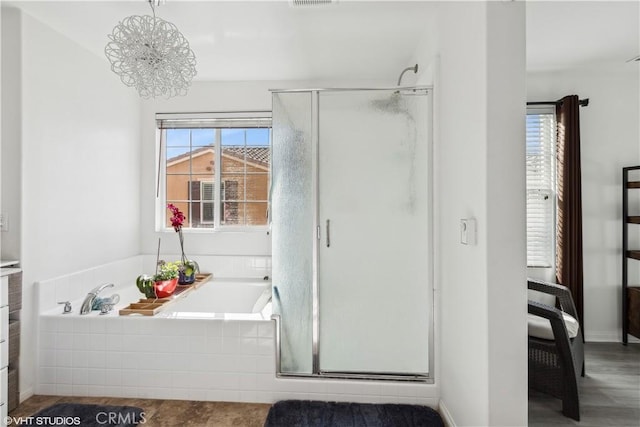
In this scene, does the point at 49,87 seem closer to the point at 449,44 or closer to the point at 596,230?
the point at 449,44

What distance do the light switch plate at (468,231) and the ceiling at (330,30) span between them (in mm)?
1371

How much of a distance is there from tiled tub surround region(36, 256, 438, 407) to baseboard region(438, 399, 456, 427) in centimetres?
25

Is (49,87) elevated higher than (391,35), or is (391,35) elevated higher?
(391,35)

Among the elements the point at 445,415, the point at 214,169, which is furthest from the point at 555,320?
the point at 214,169

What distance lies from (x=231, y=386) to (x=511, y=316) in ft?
5.38

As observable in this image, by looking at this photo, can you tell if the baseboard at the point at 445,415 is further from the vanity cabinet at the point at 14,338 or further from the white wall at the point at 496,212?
the vanity cabinet at the point at 14,338

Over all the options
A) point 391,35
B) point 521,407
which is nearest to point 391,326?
point 521,407

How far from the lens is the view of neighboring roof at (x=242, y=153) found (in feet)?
11.3

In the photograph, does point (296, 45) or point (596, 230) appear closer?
point (296, 45)

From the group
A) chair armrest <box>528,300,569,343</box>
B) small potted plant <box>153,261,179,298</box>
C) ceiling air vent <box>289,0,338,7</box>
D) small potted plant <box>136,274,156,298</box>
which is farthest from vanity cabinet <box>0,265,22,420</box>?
chair armrest <box>528,300,569,343</box>

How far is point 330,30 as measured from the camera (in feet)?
7.77

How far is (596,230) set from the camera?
308 cm

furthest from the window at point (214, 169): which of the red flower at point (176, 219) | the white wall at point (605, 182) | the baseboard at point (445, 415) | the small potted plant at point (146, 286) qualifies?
the white wall at point (605, 182)

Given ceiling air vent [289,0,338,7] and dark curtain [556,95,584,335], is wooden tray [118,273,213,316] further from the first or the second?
dark curtain [556,95,584,335]
